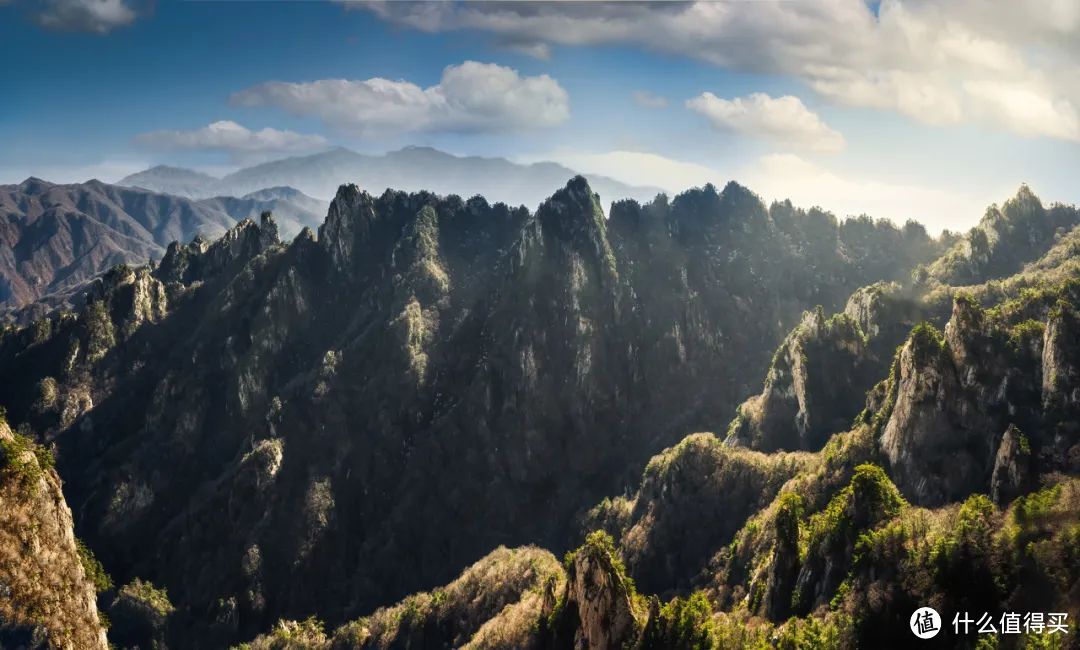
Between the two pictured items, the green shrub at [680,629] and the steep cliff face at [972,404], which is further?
the steep cliff face at [972,404]

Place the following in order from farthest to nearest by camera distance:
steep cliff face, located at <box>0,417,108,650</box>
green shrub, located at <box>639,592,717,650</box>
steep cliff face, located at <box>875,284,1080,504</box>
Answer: steep cliff face, located at <box>875,284,1080,504</box>
green shrub, located at <box>639,592,717,650</box>
steep cliff face, located at <box>0,417,108,650</box>

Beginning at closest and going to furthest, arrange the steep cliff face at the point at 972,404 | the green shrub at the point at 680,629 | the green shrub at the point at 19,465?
the green shrub at the point at 19,465, the green shrub at the point at 680,629, the steep cliff face at the point at 972,404

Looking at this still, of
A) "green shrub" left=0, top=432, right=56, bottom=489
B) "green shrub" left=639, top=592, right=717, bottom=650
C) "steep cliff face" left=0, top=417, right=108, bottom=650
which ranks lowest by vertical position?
"green shrub" left=639, top=592, right=717, bottom=650

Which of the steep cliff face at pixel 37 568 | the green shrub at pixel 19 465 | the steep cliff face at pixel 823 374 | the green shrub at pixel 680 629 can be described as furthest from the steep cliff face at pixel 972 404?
the green shrub at pixel 19 465

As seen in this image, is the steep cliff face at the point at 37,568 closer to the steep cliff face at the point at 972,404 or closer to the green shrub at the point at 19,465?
the green shrub at the point at 19,465

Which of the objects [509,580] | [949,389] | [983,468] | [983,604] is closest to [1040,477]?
[983,468]

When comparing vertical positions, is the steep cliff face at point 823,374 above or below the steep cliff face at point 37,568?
above

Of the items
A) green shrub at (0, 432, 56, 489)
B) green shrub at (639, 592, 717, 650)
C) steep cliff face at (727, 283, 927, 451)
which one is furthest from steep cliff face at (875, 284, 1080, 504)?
green shrub at (0, 432, 56, 489)

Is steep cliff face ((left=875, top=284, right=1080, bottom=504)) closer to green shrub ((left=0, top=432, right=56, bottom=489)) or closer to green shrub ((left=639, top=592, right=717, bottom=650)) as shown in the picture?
green shrub ((left=639, top=592, right=717, bottom=650))

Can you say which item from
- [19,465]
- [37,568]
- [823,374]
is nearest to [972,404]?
[823,374]
